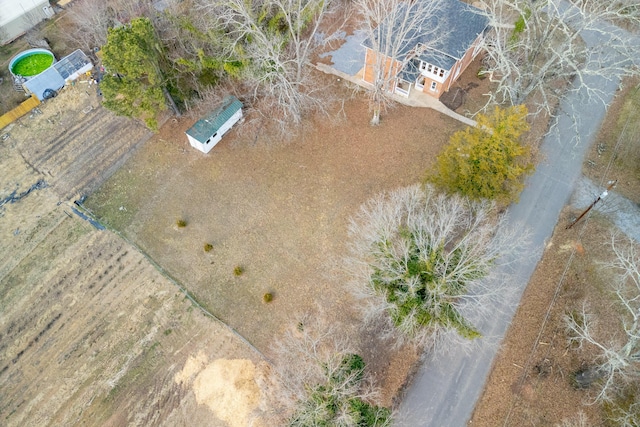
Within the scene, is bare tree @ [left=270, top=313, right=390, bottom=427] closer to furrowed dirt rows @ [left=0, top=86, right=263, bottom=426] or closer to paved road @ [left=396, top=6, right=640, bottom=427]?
paved road @ [left=396, top=6, right=640, bottom=427]

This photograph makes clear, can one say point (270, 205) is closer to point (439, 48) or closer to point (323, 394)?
point (323, 394)

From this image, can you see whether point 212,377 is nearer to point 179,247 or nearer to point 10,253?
point 179,247

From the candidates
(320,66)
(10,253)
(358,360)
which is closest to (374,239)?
(358,360)

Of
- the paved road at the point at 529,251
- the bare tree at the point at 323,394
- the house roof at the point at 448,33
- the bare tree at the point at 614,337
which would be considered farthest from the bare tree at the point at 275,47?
the bare tree at the point at 614,337

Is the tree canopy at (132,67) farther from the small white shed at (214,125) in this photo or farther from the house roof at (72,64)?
the house roof at (72,64)

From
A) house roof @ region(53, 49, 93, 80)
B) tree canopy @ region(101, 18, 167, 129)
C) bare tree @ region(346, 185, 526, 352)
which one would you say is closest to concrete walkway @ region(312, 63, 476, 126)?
bare tree @ region(346, 185, 526, 352)

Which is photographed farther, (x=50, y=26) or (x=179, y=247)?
(x=50, y=26)

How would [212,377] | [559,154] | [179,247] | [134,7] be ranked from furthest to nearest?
[134,7] < [559,154] < [179,247] < [212,377]
